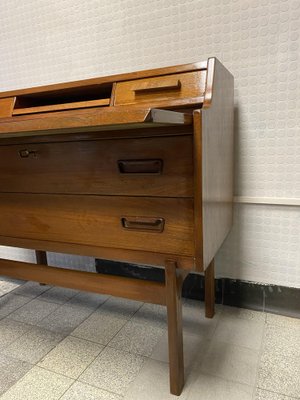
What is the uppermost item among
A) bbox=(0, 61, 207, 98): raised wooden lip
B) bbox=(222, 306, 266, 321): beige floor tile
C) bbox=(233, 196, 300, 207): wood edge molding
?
bbox=(0, 61, 207, 98): raised wooden lip

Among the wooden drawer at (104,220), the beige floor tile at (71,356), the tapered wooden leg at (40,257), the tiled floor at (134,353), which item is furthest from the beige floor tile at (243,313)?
the tapered wooden leg at (40,257)

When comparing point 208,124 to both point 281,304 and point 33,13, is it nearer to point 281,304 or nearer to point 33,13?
point 281,304

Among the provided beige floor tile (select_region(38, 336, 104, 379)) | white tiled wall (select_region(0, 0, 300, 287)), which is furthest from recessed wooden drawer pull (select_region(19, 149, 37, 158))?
beige floor tile (select_region(38, 336, 104, 379))

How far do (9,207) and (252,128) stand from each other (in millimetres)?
1060

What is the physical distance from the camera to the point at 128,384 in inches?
41.1

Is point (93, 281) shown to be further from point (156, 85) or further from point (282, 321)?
point (282, 321)

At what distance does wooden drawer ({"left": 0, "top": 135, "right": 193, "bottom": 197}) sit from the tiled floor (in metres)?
0.68

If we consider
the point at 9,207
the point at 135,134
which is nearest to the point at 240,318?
the point at 135,134

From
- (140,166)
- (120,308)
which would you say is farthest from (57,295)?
(140,166)

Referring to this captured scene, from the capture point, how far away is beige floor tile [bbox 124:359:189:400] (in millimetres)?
993

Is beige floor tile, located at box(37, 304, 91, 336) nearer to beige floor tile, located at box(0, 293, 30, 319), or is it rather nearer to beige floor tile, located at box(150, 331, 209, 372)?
beige floor tile, located at box(0, 293, 30, 319)

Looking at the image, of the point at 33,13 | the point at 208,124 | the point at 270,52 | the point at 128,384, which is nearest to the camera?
the point at 208,124

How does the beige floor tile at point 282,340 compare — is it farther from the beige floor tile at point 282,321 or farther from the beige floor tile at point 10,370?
the beige floor tile at point 10,370

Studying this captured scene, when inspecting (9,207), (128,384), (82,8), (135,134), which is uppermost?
(82,8)
